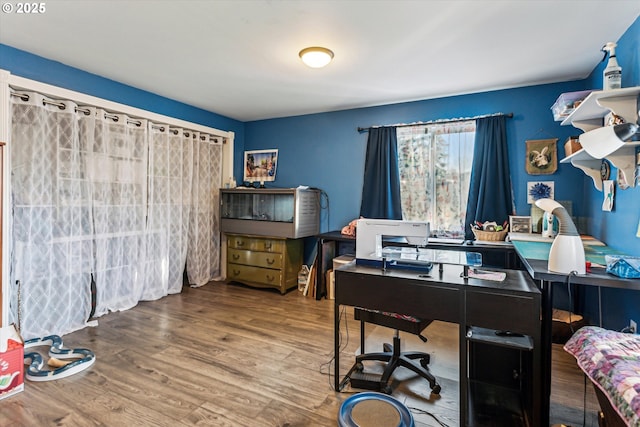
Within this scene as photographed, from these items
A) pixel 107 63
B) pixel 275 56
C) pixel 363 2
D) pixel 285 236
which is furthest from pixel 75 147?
pixel 363 2

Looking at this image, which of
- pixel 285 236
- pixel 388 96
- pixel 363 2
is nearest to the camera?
pixel 363 2

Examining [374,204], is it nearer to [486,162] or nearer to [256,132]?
[486,162]

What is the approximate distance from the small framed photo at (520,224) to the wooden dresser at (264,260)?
2565mm

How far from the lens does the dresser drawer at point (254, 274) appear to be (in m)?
4.21

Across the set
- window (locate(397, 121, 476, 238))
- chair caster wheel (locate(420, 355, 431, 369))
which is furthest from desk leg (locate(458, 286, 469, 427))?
window (locate(397, 121, 476, 238))

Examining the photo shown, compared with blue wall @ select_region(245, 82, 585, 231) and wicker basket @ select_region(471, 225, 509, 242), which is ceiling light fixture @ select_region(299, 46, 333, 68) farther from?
wicker basket @ select_region(471, 225, 509, 242)

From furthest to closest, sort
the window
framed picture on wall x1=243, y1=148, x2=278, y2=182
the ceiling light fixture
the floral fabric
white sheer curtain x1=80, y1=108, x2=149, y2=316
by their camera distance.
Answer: framed picture on wall x1=243, y1=148, x2=278, y2=182 < the window < white sheer curtain x1=80, y1=108, x2=149, y2=316 < the ceiling light fixture < the floral fabric

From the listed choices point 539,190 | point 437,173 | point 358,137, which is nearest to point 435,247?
point 437,173

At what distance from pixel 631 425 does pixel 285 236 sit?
3.47m

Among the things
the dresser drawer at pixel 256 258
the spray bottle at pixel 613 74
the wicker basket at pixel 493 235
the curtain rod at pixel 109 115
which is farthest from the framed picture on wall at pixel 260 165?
the spray bottle at pixel 613 74

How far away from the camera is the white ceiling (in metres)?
2.06

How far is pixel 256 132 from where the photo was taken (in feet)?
16.6

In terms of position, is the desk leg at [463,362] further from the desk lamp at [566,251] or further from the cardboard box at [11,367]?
the cardboard box at [11,367]

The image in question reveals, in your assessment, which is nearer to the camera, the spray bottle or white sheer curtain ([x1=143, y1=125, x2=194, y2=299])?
the spray bottle
